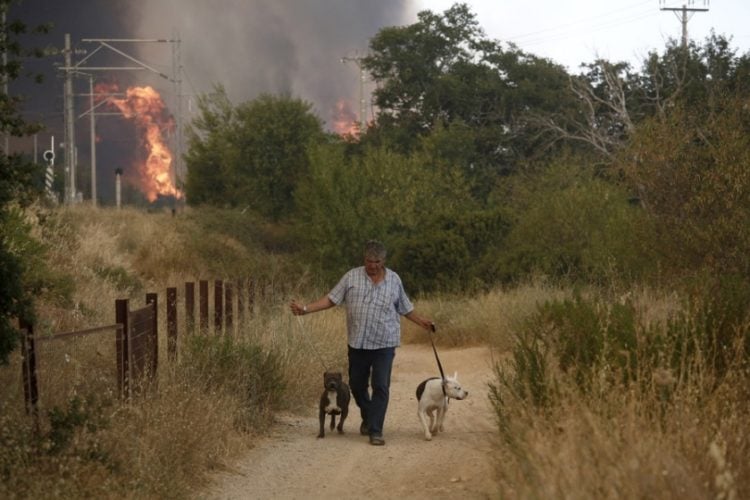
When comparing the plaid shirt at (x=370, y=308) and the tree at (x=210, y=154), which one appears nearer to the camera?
the plaid shirt at (x=370, y=308)

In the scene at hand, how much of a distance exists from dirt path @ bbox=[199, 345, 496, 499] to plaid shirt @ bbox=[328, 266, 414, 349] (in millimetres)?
1127

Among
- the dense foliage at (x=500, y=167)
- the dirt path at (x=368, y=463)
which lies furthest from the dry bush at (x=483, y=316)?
the dirt path at (x=368, y=463)

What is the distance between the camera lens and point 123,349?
1322 cm

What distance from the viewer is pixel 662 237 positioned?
2417 centimetres

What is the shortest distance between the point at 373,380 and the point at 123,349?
2.96m

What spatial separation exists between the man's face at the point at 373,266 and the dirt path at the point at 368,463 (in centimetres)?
184

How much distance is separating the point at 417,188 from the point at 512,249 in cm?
1031

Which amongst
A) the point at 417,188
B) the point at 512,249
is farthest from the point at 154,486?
the point at 417,188

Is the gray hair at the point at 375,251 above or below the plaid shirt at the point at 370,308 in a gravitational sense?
above

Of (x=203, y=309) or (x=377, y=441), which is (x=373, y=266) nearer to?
(x=377, y=441)

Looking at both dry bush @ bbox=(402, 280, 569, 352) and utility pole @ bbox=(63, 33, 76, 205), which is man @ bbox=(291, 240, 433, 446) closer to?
dry bush @ bbox=(402, 280, 569, 352)

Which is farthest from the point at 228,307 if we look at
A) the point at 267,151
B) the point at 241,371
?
the point at 267,151

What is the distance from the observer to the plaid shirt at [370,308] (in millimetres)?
14688

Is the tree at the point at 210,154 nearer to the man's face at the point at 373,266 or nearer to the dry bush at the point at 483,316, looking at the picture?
the dry bush at the point at 483,316
